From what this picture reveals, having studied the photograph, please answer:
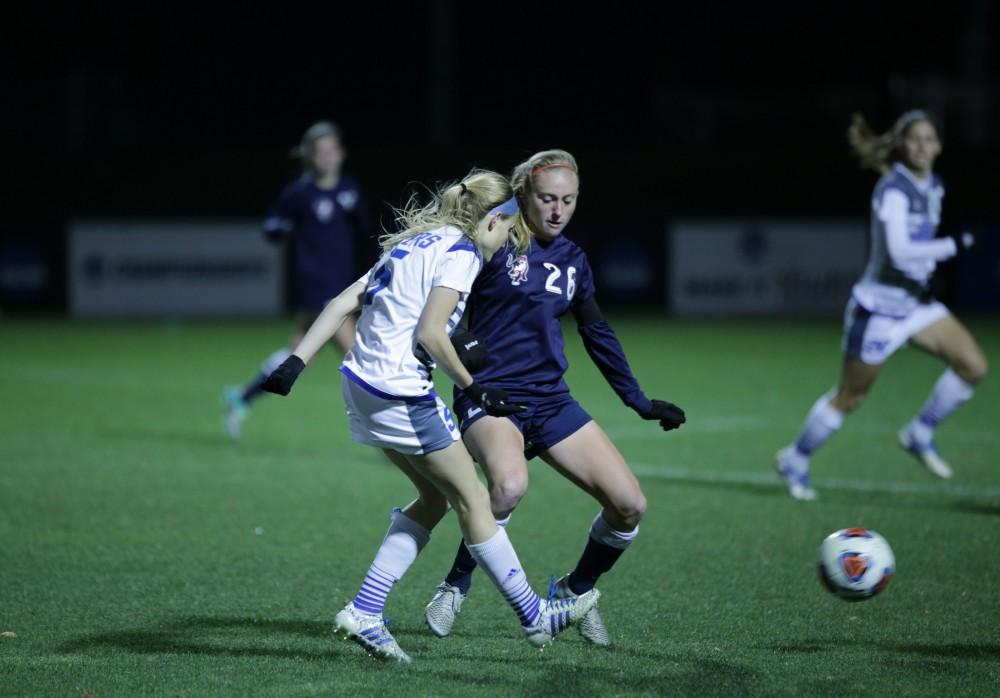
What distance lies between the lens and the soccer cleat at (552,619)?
516cm

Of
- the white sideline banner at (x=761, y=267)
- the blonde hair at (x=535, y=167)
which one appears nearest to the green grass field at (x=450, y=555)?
the blonde hair at (x=535, y=167)

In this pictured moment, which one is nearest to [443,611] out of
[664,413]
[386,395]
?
[386,395]

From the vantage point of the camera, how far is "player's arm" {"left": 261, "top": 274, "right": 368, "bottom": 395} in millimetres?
5105

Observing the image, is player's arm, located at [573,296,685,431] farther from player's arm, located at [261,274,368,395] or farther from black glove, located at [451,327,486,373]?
player's arm, located at [261,274,368,395]

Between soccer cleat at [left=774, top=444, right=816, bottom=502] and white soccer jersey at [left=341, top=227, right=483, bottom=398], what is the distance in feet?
13.6

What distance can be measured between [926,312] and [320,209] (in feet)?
15.2

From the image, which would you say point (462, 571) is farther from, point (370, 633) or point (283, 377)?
point (283, 377)

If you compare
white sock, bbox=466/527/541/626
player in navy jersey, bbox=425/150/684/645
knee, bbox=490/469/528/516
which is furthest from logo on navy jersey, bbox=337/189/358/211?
white sock, bbox=466/527/541/626

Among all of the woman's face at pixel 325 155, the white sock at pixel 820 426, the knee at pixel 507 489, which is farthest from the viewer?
the woman's face at pixel 325 155

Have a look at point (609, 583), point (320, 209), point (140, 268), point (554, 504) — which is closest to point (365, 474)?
point (554, 504)

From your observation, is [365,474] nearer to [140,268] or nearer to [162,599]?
[162,599]

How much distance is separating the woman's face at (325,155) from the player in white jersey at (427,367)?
5421mm

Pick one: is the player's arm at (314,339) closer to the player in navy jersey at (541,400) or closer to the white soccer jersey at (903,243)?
the player in navy jersey at (541,400)

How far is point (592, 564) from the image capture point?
5.69m
